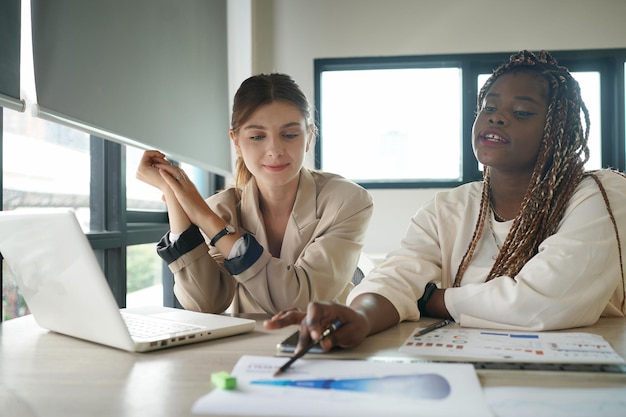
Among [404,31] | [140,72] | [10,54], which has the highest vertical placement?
[404,31]

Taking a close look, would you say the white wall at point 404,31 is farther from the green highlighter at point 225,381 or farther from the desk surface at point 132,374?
the green highlighter at point 225,381

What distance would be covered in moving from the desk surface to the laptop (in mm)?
20

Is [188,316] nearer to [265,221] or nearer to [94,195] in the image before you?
[265,221]

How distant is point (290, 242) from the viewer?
166 cm

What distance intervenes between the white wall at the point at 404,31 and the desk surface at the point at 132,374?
10.1ft

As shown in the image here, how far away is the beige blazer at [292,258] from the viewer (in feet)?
4.62

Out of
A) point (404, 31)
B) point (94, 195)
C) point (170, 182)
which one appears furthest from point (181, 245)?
point (404, 31)

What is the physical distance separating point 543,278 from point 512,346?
269mm

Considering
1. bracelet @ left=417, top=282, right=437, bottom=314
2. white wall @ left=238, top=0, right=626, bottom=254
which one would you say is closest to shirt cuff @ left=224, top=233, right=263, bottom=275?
bracelet @ left=417, top=282, right=437, bottom=314

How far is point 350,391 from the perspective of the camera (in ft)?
2.18

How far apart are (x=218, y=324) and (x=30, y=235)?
1.14 feet

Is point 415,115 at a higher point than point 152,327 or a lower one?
higher

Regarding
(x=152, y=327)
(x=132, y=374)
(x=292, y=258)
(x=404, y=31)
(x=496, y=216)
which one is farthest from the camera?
(x=404, y=31)

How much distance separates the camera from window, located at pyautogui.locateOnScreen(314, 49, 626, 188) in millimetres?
3910
